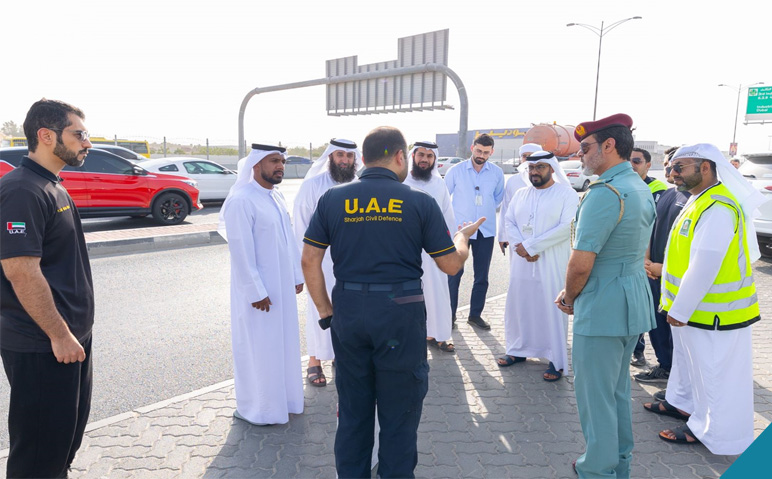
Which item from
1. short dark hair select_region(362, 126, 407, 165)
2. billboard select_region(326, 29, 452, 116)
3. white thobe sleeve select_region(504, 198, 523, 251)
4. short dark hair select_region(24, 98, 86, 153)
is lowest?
white thobe sleeve select_region(504, 198, 523, 251)

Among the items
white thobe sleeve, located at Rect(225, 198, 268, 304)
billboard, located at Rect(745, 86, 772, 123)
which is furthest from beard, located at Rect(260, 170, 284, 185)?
billboard, located at Rect(745, 86, 772, 123)

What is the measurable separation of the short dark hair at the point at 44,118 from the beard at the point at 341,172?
2392 mm

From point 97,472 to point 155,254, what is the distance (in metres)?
6.81

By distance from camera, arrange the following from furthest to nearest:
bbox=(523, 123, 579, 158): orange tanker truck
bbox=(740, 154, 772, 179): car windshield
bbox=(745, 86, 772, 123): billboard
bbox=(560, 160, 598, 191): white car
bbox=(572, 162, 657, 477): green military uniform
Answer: bbox=(745, 86, 772, 123): billboard → bbox=(523, 123, 579, 158): orange tanker truck → bbox=(560, 160, 598, 191): white car → bbox=(740, 154, 772, 179): car windshield → bbox=(572, 162, 657, 477): green military uniform

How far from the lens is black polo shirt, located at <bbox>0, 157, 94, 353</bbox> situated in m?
2.19

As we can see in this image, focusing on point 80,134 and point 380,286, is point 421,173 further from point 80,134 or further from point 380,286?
point 80,134

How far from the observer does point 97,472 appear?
3.03 m

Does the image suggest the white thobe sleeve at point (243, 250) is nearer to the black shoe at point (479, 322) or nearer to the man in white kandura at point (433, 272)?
the man in white kandura at point (433, 272)

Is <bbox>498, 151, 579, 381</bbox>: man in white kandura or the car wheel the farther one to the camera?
the car wheel

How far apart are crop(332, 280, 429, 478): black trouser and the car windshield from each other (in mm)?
9452

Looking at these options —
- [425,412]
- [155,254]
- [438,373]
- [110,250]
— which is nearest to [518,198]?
[438,373]

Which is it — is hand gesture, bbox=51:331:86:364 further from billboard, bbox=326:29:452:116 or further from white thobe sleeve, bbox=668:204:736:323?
billboard, bbox=326:29:452:116

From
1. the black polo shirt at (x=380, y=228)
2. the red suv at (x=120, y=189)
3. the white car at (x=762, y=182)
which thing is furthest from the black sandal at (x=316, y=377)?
the red suv at (x=120, y=189)

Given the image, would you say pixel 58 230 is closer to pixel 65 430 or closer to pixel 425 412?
pixel 65 430
